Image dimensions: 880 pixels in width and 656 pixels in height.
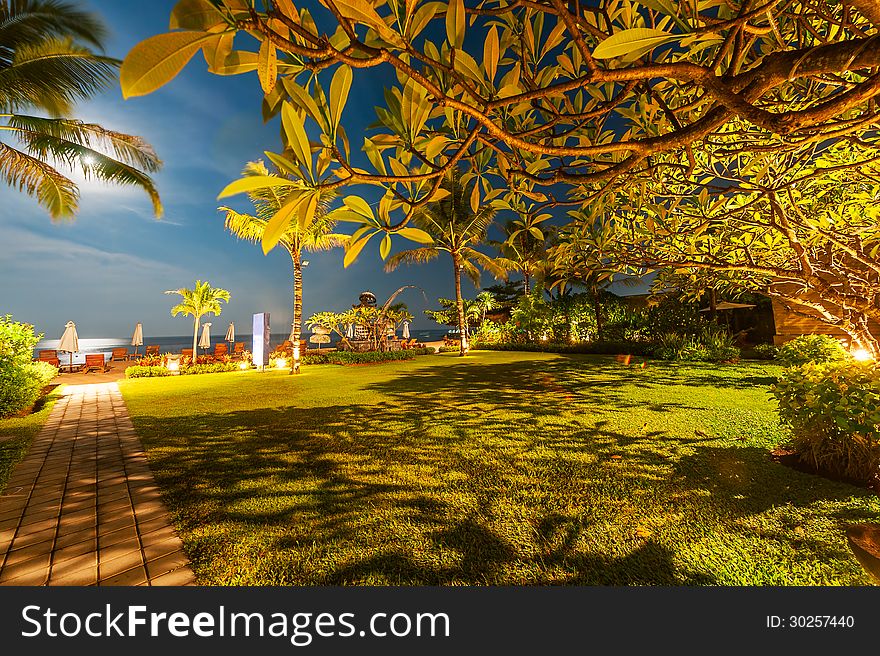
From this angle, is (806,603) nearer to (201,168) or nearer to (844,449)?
(844,449)

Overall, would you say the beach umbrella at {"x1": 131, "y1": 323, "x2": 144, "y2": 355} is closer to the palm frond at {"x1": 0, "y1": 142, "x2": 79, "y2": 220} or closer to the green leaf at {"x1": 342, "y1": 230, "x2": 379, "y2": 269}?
the palm frond at {"x1": 0, "y1": 142, "x2": 79, "y2": 220}

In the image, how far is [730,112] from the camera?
898 millimetres

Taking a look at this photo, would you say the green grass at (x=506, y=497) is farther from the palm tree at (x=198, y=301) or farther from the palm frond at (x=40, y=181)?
the palm tree at (x=198, y=301)

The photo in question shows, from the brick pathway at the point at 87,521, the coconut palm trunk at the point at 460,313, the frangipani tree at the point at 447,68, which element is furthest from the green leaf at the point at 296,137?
the coconut palm trunk at the point at 460,313

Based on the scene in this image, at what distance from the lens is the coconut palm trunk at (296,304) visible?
1147cm

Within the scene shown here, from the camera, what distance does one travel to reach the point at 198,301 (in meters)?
14.4

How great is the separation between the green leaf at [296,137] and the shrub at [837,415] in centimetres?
384

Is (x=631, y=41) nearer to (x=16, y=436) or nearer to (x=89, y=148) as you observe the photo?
(x=16, y=436)

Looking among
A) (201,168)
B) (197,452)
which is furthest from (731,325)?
(201,168)

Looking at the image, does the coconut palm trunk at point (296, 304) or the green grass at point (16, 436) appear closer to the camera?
the green grass at point (16, 436)

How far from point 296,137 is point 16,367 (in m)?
8.47

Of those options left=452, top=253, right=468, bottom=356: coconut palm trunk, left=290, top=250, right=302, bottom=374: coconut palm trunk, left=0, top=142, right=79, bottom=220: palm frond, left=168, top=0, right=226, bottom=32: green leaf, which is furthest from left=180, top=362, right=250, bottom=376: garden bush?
left=168, top=0, right=226, bottom=32: green leaf

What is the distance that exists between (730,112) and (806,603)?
2051 millimetres

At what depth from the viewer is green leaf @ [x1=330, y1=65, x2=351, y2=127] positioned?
876mm
